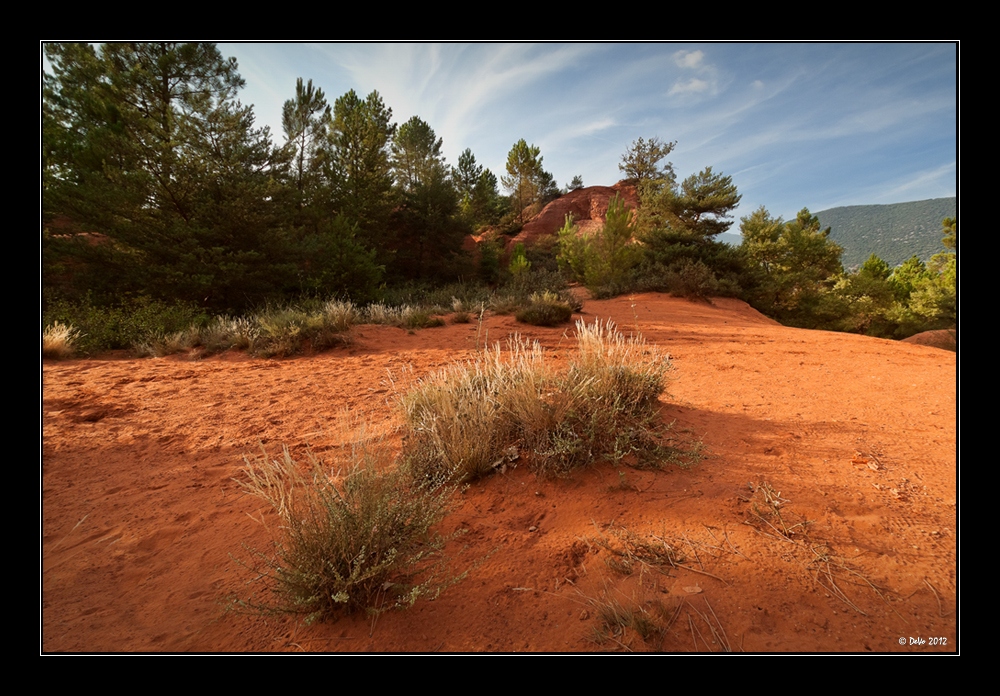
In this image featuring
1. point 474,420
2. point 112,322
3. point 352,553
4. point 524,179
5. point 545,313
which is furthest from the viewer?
point 524,179

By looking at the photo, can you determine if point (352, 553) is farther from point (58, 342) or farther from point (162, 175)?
point (162, 175)

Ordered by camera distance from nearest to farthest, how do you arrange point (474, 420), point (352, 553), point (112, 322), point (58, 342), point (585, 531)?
point (352, 553) < point (585, 531) < point (474, 420) < point (58, 342) < point (112, 322)

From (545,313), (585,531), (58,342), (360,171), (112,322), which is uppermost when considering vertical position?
(360,171)

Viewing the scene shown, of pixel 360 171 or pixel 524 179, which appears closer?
pixel 360 171

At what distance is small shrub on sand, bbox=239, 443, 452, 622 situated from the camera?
1488 millimetres

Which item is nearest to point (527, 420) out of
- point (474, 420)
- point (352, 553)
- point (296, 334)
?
point (474, 420)

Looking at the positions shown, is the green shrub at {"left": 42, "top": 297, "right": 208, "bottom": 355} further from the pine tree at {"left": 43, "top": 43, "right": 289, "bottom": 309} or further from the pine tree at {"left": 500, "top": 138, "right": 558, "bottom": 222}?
the pine tree at {"left": 500, "top": 138, "right": 558, "bottom": 222}

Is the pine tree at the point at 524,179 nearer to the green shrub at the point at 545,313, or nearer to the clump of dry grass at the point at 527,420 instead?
the green shrub at the point at 545,313

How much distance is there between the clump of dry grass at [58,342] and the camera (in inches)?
219

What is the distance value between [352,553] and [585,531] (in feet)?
3.62

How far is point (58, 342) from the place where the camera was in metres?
5.62

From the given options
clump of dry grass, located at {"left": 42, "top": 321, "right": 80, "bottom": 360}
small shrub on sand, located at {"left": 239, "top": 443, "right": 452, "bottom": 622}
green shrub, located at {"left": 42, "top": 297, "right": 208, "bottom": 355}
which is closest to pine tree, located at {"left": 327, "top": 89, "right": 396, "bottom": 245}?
green shrub, located at {"left": 42, "top": 297, "right": 208, "bottom": 355}
